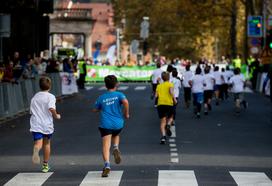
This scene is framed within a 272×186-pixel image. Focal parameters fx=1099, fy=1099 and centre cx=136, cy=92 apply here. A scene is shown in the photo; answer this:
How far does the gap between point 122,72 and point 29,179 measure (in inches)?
2154

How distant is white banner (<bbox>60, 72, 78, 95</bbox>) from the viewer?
46891 mm

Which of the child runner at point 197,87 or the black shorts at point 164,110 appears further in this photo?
the child runner at point 197,87

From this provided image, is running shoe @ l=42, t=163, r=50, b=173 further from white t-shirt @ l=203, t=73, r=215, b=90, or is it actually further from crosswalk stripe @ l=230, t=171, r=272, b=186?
white t-shirt @ l=203, t=73, r=215, b=90

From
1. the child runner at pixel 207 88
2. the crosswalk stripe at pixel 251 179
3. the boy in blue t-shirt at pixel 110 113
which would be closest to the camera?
the crosswalk stripe at pixel 251 179

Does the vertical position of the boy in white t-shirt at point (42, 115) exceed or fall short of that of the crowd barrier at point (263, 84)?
it exceeds it

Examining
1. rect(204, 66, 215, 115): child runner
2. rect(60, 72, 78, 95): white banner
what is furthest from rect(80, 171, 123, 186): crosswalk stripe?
rect(60, 72, 78, 95): white banner

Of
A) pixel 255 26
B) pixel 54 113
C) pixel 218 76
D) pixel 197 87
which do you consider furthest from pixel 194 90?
pixel 255 26

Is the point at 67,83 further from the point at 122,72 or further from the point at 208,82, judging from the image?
the point at 122,72

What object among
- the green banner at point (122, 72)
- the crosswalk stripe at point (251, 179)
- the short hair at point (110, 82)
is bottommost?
the green banner at point (122, 72)

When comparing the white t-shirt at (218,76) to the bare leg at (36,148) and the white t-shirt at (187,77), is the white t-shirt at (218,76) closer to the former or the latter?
the white t-shirt at (187,77)

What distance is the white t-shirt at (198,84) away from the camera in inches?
1324

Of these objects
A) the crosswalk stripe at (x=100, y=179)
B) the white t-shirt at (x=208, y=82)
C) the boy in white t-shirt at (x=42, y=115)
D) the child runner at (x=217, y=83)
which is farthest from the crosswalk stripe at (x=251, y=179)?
the child runner at (x=217, y=83)

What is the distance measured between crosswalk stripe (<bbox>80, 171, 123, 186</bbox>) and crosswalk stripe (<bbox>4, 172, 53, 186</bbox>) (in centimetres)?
63

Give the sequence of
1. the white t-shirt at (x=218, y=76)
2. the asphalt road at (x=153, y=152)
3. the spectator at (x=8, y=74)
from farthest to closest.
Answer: the white t-shirt at (x=218, y=76), the spectator at (x=8, y=74), the asphalt road at (x=153, y=152)
